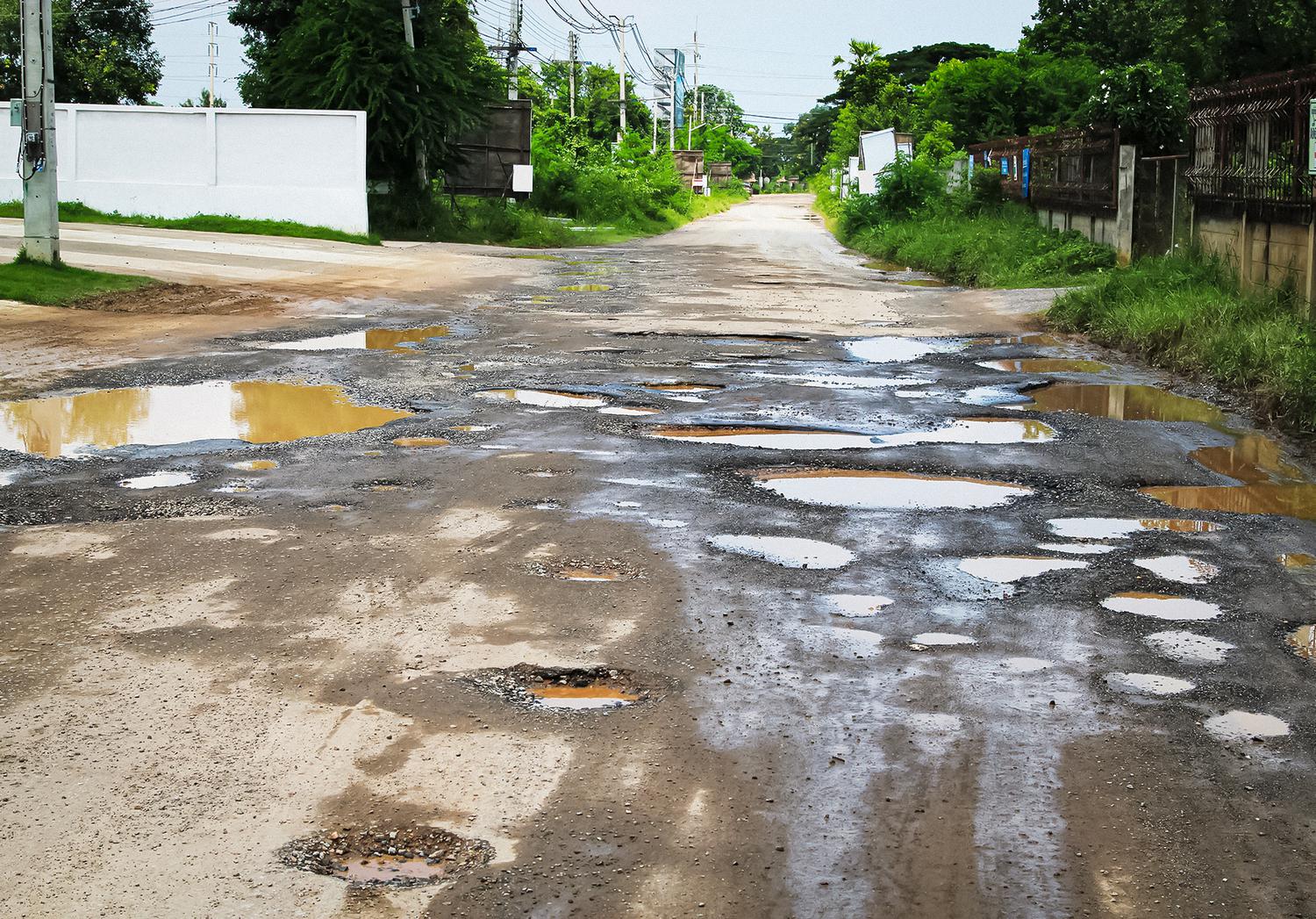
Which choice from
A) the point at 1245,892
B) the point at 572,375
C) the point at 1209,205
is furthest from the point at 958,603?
the point at 1209,205

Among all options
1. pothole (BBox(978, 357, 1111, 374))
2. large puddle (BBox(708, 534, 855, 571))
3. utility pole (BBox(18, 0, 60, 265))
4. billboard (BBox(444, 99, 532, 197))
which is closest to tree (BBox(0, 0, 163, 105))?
billboard (BBox(444, 99, 532, 197))

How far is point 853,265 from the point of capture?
91.2 feet

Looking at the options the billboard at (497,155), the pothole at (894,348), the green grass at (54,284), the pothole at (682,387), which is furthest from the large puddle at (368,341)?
the billboard at (497,155)

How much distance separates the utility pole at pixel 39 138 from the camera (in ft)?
53.9

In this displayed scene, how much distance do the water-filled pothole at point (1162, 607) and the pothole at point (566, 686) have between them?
201cm

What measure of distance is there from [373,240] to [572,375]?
17954 mm

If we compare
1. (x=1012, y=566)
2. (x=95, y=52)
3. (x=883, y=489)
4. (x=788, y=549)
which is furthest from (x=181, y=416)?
(x=95, y=52)

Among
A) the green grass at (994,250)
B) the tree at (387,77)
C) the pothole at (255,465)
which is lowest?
the pothole at (255,465)

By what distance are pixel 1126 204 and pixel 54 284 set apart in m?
14.0

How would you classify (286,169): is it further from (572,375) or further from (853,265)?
(572,375)

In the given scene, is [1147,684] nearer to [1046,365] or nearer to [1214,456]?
[1214,456]

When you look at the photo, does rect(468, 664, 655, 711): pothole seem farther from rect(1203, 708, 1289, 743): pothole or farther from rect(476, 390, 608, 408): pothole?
rect(476, 390, 608, 408): pothole

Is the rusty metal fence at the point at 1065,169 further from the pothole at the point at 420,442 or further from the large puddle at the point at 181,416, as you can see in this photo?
the pothole at the point at 420,442

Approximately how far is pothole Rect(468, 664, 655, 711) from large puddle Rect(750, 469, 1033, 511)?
2.63 metres
